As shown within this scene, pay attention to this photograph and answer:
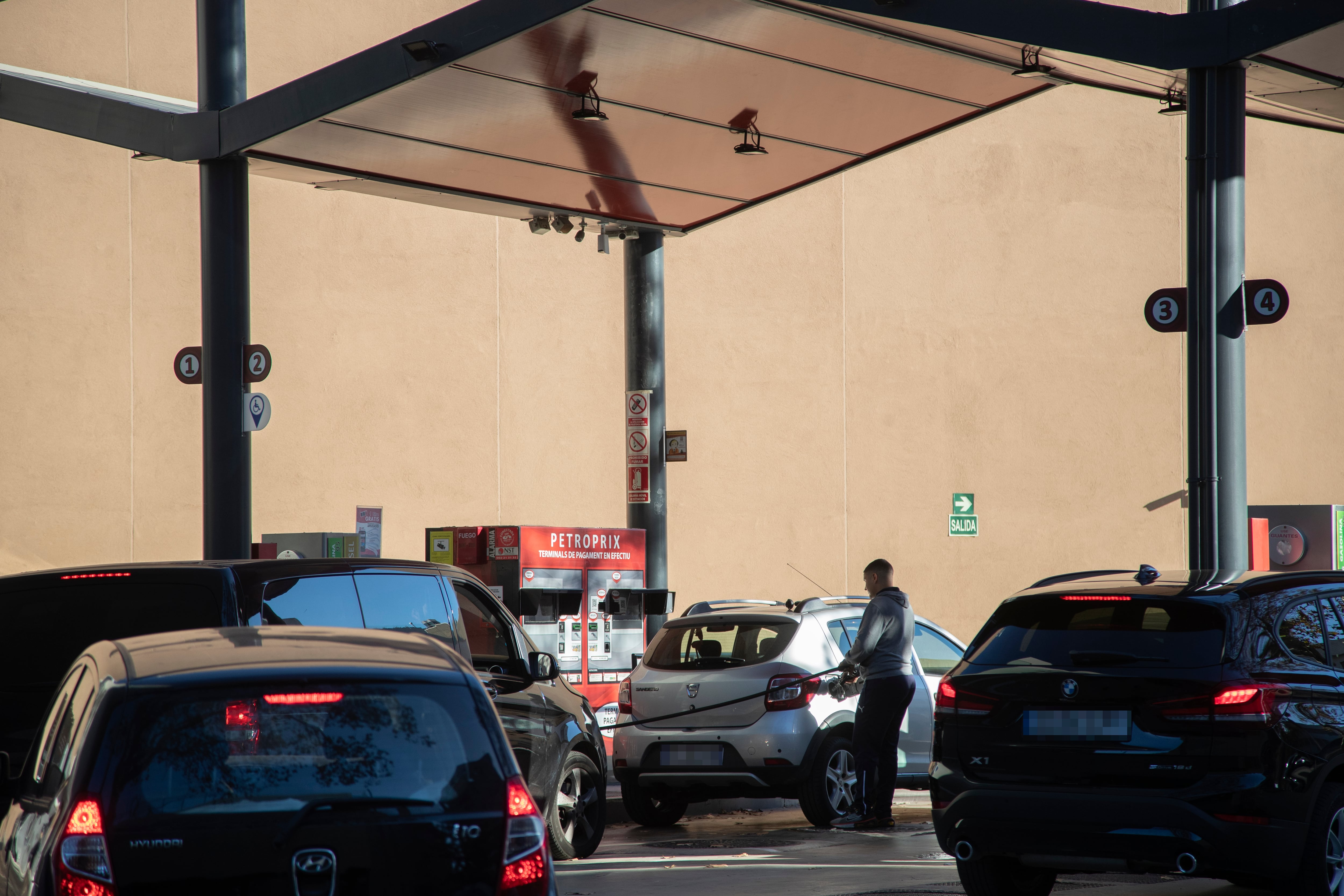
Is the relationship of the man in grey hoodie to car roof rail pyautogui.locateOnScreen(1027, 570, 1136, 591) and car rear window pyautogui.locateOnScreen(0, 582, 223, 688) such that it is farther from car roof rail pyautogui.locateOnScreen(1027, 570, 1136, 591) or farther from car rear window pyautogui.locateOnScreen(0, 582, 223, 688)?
car rear window pyautogui.locateOnScreen(0, 582, 223, 688)

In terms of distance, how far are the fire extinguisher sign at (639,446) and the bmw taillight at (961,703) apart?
7792mm

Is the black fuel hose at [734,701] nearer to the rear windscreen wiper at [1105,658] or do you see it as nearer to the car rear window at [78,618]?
the rear windscreen wiper at [1105,658]

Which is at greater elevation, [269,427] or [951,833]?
[269,427]

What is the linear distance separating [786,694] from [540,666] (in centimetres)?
271

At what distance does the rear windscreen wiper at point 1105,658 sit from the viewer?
6.63 m

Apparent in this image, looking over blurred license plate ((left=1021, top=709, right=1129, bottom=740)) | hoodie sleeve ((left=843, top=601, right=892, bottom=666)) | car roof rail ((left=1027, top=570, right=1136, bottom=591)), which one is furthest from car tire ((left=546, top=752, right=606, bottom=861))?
blurred license plate ((left=1021, top=709, right=1129, bottom=740))

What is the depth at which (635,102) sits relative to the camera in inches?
485

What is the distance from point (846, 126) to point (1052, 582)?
21.9 ft

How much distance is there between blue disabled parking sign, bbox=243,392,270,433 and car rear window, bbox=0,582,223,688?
5063 mm

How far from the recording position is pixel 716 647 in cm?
1112

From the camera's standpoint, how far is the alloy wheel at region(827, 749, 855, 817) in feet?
35.8

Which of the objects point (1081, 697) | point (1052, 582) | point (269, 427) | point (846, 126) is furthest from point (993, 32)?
point (269, 427)

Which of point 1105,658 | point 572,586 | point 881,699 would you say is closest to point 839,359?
point 572,586

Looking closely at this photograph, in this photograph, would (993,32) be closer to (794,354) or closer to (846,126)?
(846,126)
